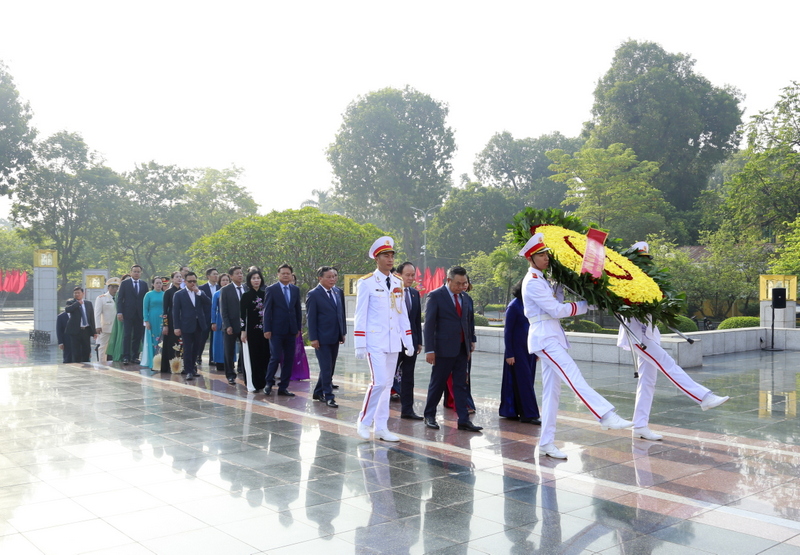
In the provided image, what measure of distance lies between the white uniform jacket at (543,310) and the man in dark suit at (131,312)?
8788 millimetres

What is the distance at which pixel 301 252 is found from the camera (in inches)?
1047

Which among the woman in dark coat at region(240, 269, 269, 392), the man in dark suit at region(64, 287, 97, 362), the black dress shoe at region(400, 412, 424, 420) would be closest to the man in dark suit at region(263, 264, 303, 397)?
the woman in dark coat at region(240, 269, 269, 392)

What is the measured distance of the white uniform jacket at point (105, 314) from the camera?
1383 cm

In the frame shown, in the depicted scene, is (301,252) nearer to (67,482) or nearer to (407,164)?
(67,482)

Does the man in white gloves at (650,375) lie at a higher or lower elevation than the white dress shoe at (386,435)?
higher

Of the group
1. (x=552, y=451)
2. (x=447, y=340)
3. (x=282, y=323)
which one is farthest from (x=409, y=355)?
(x=282, y=323)

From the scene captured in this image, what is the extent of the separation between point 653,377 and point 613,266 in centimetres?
109

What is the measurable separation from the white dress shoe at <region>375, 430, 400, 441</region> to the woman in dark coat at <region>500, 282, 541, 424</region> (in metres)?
1.50

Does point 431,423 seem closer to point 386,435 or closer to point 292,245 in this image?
point 386,435

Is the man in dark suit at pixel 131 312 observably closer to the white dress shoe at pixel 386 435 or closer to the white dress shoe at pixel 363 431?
the white dress shoe at pixel 363 431

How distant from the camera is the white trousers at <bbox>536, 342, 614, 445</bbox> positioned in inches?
218

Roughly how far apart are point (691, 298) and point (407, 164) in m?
27.7

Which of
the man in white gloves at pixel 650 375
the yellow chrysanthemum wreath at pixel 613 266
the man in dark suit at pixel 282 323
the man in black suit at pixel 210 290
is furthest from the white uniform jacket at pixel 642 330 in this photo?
the man in black suit at pixel 210 290

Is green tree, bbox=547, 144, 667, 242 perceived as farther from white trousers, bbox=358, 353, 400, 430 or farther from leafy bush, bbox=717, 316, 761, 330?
white trousers, bbox=358, 353, 400, 430
